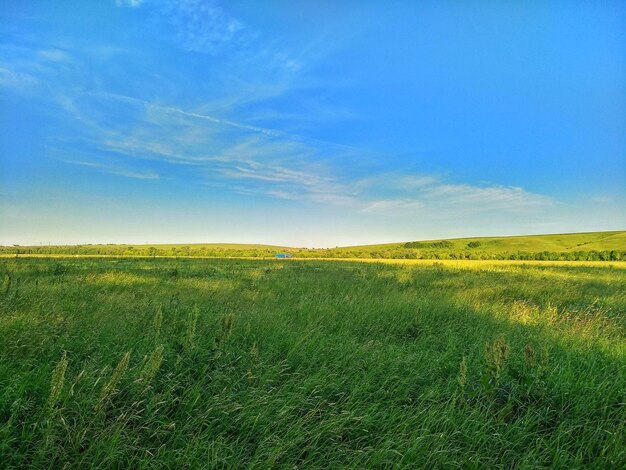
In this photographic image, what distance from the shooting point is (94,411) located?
265cm

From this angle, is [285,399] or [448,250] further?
[448,250]

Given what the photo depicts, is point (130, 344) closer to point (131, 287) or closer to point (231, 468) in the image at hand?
point (231, 468)

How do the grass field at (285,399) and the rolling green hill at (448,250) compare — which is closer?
the grass field at (285,399)

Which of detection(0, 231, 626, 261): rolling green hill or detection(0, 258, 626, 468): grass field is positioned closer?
detection(0, 258, 626, 468): grass field

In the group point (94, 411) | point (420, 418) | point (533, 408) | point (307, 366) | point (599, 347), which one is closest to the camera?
point (94, 411)

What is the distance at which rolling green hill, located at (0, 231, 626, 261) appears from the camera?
56906 millimetres

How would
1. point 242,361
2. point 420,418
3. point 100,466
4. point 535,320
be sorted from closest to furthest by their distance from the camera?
point 100,466
point 420,418
point 242,361
point 535,320

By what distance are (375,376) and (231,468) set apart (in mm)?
2061

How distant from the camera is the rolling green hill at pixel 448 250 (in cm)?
5691

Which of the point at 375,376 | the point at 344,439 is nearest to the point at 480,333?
the point at 375,376

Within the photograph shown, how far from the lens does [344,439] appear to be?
9.37ft

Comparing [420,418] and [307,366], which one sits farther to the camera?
[307,366]

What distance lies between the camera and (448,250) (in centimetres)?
7500

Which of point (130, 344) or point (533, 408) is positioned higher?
point (130, 344)
